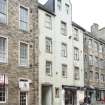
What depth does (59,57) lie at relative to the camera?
42031 mm

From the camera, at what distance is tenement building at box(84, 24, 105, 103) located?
52188 millimetres

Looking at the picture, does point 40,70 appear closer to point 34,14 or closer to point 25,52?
point 25,52

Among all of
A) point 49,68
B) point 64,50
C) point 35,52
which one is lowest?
point 49,68

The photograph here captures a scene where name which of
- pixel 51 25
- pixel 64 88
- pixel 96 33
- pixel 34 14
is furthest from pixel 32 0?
pixel 96 33

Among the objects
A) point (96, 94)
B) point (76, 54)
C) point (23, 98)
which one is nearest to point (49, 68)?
point (23, 98)

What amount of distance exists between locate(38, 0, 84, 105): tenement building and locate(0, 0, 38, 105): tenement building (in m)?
2.15

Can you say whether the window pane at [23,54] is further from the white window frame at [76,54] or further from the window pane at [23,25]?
the white window frame at [76,54]

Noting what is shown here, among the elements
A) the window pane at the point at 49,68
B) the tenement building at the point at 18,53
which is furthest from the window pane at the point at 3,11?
the window pane at the point at 49,68

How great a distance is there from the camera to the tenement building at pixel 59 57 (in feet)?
127

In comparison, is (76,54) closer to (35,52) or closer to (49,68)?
(49,68)

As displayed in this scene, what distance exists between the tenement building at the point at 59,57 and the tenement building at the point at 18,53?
84.8 inches

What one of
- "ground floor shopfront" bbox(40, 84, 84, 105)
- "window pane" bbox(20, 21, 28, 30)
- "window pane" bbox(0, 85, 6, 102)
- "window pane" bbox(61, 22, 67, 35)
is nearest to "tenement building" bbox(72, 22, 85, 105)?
"ground floor shopfront" bbox(40, 84, 84, 105)

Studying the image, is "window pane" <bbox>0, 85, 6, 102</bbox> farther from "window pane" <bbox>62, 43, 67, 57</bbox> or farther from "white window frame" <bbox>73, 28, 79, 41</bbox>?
"white window frame" <bbox>73, 28, 79, 41</bbox>

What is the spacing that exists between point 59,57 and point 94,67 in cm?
1479
